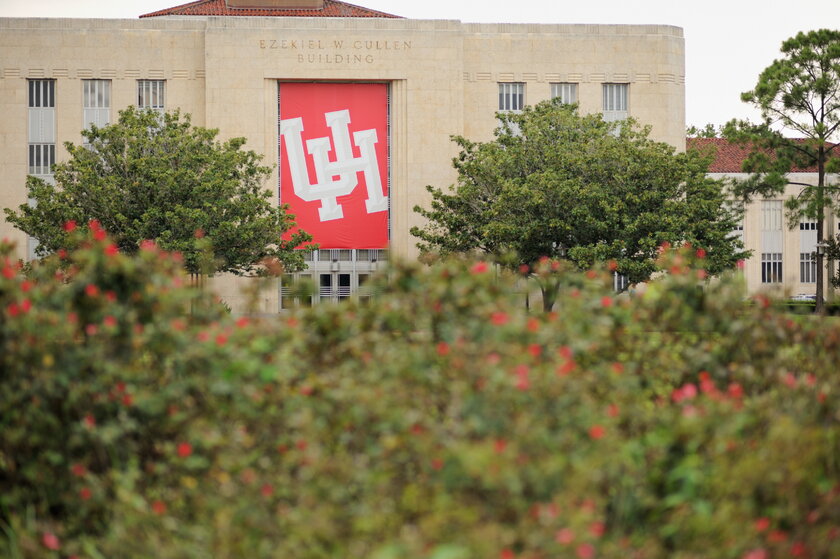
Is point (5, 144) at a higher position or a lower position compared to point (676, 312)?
higher

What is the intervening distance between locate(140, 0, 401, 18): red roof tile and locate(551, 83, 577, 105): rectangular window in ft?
46.9

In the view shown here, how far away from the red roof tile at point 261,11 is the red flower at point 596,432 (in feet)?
189

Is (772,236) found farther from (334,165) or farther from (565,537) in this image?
(565,537)

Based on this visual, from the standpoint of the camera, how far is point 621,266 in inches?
1451

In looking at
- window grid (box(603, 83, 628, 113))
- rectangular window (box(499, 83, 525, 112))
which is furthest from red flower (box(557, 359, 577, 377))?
window grid (box(603, 83, 628, 113))

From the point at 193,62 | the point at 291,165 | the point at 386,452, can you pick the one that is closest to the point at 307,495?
the point at 386,452

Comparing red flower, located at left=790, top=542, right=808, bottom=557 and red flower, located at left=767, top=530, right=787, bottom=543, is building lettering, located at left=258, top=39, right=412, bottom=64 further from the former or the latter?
red flower, located at left=790, top=542, right=808, bottom=557

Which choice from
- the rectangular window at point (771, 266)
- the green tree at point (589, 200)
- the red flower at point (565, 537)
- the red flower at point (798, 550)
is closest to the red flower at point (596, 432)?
the red flower at point (565, 537)

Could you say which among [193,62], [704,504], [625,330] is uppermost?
[193,62]

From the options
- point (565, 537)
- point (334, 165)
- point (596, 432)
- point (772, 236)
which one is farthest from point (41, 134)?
point (565, 537)

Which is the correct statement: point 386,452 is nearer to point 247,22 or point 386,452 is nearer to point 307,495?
point 307,495

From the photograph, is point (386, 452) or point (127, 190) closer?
point (386, 452)

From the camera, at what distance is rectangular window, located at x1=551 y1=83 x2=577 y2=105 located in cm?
5481

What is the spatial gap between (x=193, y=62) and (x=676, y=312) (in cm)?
5050
